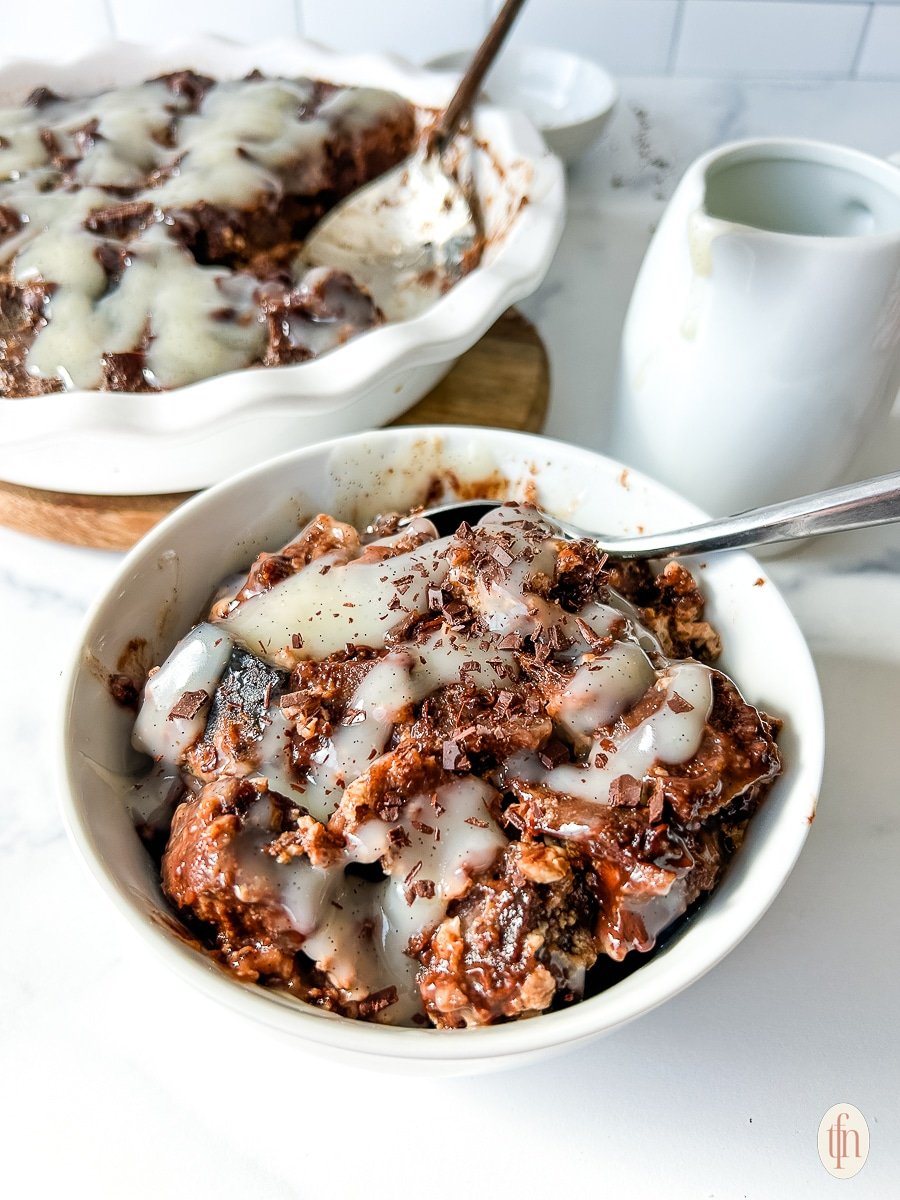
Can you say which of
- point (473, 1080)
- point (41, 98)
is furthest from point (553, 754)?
point (41, 98)

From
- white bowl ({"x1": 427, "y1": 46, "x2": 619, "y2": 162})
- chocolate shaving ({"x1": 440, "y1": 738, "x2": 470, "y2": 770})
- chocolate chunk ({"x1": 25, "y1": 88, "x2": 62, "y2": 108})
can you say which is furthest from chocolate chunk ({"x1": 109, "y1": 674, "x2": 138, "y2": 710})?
white bowl ({"x1": 427, "y1": 46, "x2": 619, "y2": 162})

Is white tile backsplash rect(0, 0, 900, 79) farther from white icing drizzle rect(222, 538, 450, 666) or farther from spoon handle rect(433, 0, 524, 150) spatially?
white icing drizzle rect(222, 538, 450, 666)

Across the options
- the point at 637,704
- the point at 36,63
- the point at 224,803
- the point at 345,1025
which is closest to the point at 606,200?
the point at 36,63

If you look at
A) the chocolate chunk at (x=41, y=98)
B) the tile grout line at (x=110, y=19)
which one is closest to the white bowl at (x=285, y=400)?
the chocolate chunk at (x=41, y=98)

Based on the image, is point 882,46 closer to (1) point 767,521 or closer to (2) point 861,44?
(2) point 861,44

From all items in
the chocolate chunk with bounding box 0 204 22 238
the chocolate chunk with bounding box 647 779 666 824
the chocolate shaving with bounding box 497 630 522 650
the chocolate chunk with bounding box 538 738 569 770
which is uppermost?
the chocolate chunk with bounding box 0 204 22 238

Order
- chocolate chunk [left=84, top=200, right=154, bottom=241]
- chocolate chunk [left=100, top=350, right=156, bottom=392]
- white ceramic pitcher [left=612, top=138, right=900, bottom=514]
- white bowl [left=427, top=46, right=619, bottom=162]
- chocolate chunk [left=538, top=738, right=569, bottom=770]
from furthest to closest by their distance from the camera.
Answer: white bowl [left=427, top=46, right=619, bottom=162] → chocolate chunk [left=84, top=200, right=154, bottom=241] → chocolate chunk [left=100, top=350, right=156, bottom=392] → white ceramic pitcher [left=612, top=138, right=900, bottom=514] → chocolate chunk [left=538, top=738, right=569, bottom=770]

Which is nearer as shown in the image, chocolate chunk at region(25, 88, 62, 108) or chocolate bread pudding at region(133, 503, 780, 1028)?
chocolate bread pudding at region(133, 503, 780, 1028)
